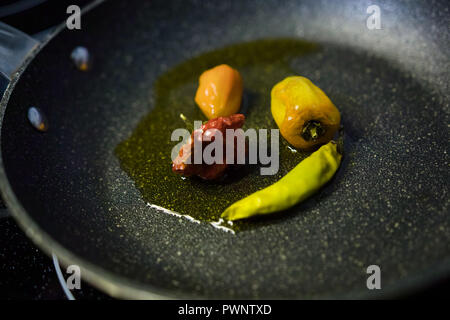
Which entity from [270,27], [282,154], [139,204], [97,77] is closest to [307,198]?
[282,154]

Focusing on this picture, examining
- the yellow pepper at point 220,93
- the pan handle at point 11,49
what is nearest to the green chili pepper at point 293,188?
the yellow pepper at point 220,93

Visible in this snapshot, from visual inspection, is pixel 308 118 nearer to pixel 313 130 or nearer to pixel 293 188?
pixel 313 130

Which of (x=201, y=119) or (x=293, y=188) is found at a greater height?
(x=201, y=119)

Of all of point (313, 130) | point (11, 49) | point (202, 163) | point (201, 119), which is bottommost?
point (202, 163)

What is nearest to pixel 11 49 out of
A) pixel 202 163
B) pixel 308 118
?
pixel 202 163

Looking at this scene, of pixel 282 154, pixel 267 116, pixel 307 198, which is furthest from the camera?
pixel 267 116
